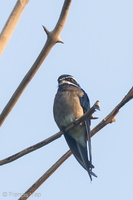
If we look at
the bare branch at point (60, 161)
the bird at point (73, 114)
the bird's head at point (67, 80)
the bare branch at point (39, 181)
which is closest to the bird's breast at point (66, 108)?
the bird at point (73, 114)

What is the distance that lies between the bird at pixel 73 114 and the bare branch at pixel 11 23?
209cm

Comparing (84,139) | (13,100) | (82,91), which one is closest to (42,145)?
(13,100)

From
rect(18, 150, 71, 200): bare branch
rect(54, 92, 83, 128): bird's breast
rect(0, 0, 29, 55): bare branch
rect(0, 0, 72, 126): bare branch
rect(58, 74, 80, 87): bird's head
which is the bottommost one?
rect(18, 150, 71, 200): bare branch

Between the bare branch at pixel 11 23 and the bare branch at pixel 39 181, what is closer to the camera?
the bare branch at pixel 39 181

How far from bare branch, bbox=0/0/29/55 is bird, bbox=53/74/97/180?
209 cm

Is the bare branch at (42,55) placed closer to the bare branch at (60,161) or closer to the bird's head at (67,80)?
the bare branch at (60,161)

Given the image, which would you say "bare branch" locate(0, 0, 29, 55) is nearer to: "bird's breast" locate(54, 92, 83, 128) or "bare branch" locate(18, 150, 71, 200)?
"bare branch" locate(18, 150, 71, 200)

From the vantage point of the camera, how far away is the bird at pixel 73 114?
5.25 meters

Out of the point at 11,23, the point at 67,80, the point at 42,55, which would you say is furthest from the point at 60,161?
the point at 67,80

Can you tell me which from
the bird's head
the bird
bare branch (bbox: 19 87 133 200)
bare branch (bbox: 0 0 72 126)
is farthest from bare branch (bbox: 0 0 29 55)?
the bird's head

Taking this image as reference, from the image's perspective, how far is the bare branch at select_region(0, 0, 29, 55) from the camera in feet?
10.2

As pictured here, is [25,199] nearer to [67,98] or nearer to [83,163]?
[83,163]

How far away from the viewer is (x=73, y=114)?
552 cm

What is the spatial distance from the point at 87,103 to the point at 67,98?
10.9 inches
